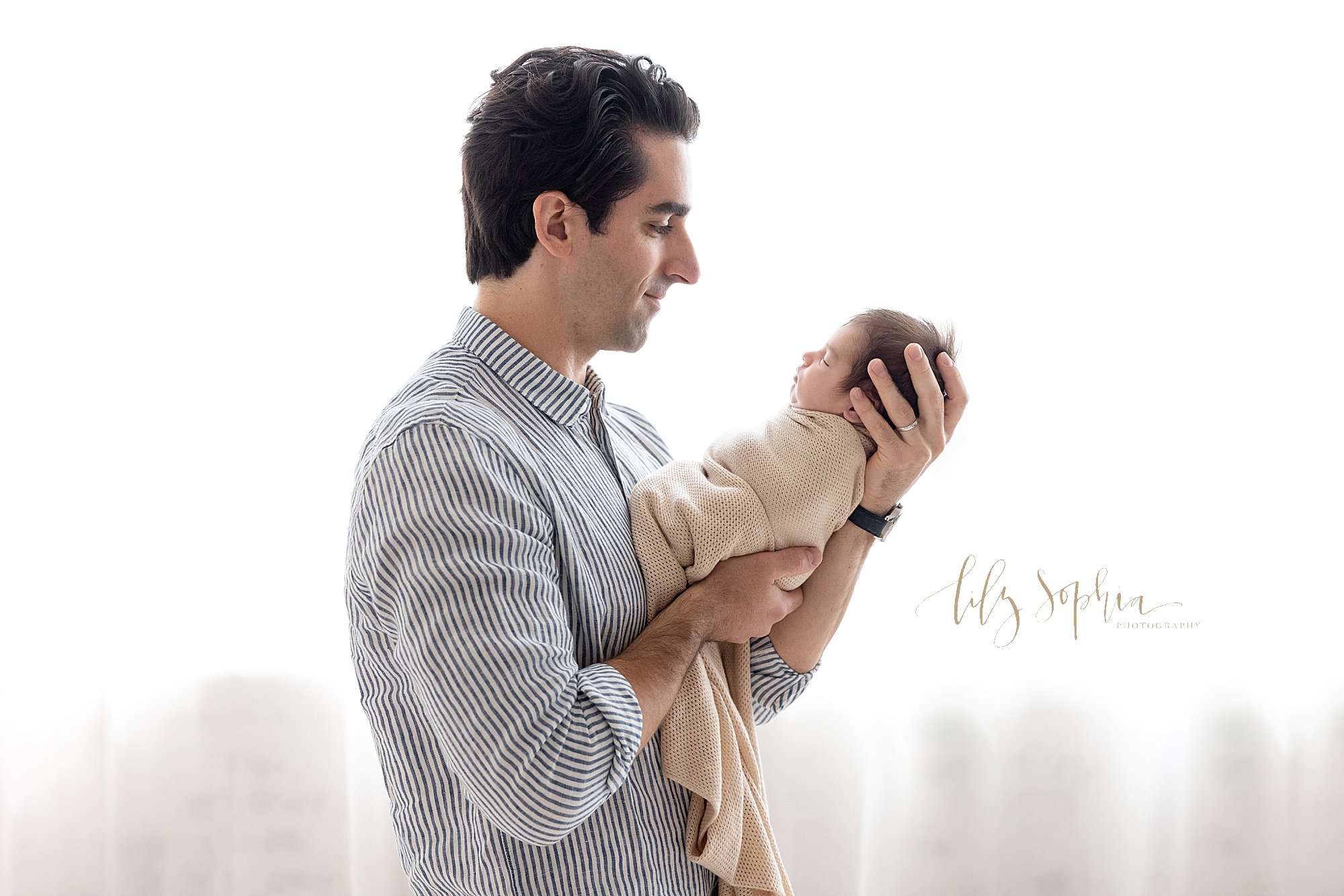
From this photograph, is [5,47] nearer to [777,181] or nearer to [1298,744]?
[777,181]

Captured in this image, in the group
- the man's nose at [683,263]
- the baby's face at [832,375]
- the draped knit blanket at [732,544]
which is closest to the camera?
the draped knit blanket at [732,544]

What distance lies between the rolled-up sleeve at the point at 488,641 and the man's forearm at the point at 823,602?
1.25 ft

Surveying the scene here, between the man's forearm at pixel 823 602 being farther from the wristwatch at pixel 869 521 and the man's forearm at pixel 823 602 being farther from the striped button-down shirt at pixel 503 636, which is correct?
the striped button-down shirt at pixel 503 636

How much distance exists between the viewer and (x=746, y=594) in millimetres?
1123

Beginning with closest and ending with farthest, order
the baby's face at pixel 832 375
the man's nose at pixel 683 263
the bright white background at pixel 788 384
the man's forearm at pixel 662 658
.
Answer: the man's forearm at pixel 662 658 → the man's nose at pixel 683 263 → the baby's face at pixel 832 375 → the bright white background at pixel 788 384

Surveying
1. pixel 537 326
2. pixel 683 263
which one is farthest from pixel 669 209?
pixel 537 326

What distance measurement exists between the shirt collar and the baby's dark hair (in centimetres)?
37

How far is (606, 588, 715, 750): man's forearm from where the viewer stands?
95 centimetres

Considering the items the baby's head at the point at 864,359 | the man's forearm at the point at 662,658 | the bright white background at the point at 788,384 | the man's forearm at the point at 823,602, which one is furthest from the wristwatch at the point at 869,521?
the bright white background at the point at 788,384

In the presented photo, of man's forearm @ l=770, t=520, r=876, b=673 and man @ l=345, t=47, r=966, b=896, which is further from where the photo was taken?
man's forearm @ l=770, t=520, r=876, b=673

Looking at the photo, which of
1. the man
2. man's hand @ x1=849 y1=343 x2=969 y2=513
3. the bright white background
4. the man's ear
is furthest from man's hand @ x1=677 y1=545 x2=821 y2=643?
the bright white background

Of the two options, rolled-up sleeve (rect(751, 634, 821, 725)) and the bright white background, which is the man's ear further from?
the bright white background

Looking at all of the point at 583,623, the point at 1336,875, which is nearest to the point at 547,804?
the point at 583,623

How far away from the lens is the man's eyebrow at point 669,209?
1141 millimetres
